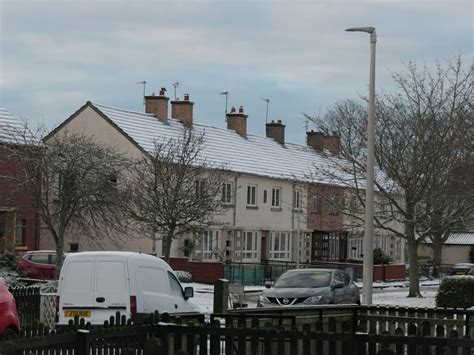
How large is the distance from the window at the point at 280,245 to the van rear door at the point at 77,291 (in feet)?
135

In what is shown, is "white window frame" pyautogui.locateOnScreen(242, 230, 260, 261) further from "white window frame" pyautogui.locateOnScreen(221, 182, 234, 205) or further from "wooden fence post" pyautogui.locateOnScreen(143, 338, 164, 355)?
"wooden fence post" pyautogui.locateOnScreen(143, 338, 164, 355)

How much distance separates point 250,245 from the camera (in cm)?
5869

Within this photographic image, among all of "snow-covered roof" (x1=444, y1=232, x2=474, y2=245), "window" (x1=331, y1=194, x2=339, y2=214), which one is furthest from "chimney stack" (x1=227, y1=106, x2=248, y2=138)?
"snow-covered roof" (x1=444, y1=232, x2=474, y2=245)

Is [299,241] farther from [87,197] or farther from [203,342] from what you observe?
[203,342]

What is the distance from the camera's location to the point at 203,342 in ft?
39.7

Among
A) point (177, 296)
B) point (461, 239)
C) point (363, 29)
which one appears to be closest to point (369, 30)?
point (363, 29)

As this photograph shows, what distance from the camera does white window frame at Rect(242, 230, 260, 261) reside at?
5797 cm

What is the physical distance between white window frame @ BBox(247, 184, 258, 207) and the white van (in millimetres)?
38332

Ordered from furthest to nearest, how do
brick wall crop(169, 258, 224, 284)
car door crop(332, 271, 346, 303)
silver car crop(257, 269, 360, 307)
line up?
brick wall crop(169, 258, 224, 284) < car door crop(332, 271, 346, 303) < silver car crop(257, 269, 360, 307)

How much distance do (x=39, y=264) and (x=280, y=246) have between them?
72.7 ft

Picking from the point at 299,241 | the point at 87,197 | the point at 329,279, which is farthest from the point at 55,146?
the point at 299,241

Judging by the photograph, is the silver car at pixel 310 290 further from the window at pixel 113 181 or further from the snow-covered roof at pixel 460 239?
the snow-covered roof at pixel 460 239

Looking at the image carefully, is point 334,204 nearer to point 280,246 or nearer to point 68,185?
point 68,185

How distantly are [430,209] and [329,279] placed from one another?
40.3 feet
